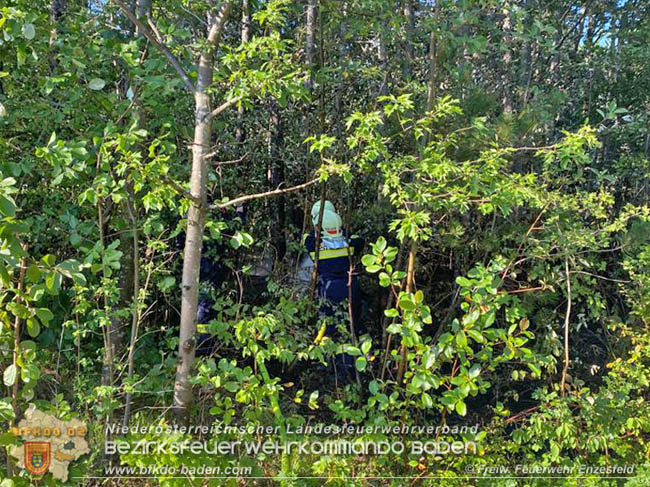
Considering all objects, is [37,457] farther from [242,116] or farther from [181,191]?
[242,116]

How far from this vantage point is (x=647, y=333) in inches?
137

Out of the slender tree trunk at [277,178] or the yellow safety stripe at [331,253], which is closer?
the yellow safety stripe at [331,253]

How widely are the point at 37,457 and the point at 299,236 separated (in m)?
2.79

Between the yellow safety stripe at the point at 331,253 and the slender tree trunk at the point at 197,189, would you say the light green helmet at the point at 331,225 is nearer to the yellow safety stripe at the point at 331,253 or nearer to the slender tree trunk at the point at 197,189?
the yellow safety stripe at the point at 331,253

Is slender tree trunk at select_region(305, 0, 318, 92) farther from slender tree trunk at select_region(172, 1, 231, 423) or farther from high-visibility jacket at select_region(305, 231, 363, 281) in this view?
high-visibility jacket at select_region(305, 231, 363, 281)

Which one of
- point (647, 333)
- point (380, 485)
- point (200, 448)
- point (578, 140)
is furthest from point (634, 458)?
point (200, 448)

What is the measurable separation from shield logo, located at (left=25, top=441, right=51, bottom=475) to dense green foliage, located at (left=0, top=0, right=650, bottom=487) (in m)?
0.05

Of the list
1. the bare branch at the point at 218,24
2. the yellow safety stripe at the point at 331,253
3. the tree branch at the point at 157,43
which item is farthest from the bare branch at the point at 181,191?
the yellow safety stripe at the point at 331,253

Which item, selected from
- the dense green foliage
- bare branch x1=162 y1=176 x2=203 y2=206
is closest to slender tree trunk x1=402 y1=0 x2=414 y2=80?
the dense green foliage

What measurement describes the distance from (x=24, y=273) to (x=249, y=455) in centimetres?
151

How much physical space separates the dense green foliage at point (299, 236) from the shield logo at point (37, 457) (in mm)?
49

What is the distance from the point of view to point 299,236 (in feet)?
15.8

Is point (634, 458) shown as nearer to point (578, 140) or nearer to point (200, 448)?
point (578, 140)

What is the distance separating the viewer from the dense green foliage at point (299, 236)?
8.15ft
